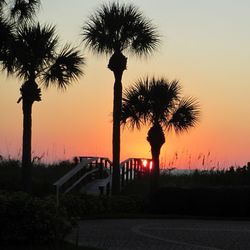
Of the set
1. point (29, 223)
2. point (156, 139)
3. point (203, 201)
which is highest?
point (156, 139)

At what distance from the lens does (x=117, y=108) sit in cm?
2873

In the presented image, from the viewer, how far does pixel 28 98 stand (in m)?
26.9

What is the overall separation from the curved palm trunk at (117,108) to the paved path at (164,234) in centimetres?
625

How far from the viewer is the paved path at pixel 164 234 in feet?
48.2

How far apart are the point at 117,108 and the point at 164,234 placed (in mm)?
11967

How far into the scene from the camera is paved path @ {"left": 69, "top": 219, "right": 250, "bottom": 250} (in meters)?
14.7

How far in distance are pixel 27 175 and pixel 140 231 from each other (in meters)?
9.07

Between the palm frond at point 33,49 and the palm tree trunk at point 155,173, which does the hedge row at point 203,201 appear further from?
the palm frond at point 33,49

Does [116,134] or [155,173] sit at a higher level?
[116,134]

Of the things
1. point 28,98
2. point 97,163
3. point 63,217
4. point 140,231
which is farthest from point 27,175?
point 63,217

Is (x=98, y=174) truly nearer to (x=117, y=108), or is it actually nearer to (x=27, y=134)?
(x=117, y=108)

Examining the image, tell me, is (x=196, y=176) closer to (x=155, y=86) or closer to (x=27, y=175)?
(x=155, y=86)

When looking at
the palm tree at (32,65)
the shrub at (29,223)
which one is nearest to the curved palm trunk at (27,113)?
the palm tree at (32,65)

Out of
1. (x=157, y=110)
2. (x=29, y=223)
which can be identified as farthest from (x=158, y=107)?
(x=29, y=223)
